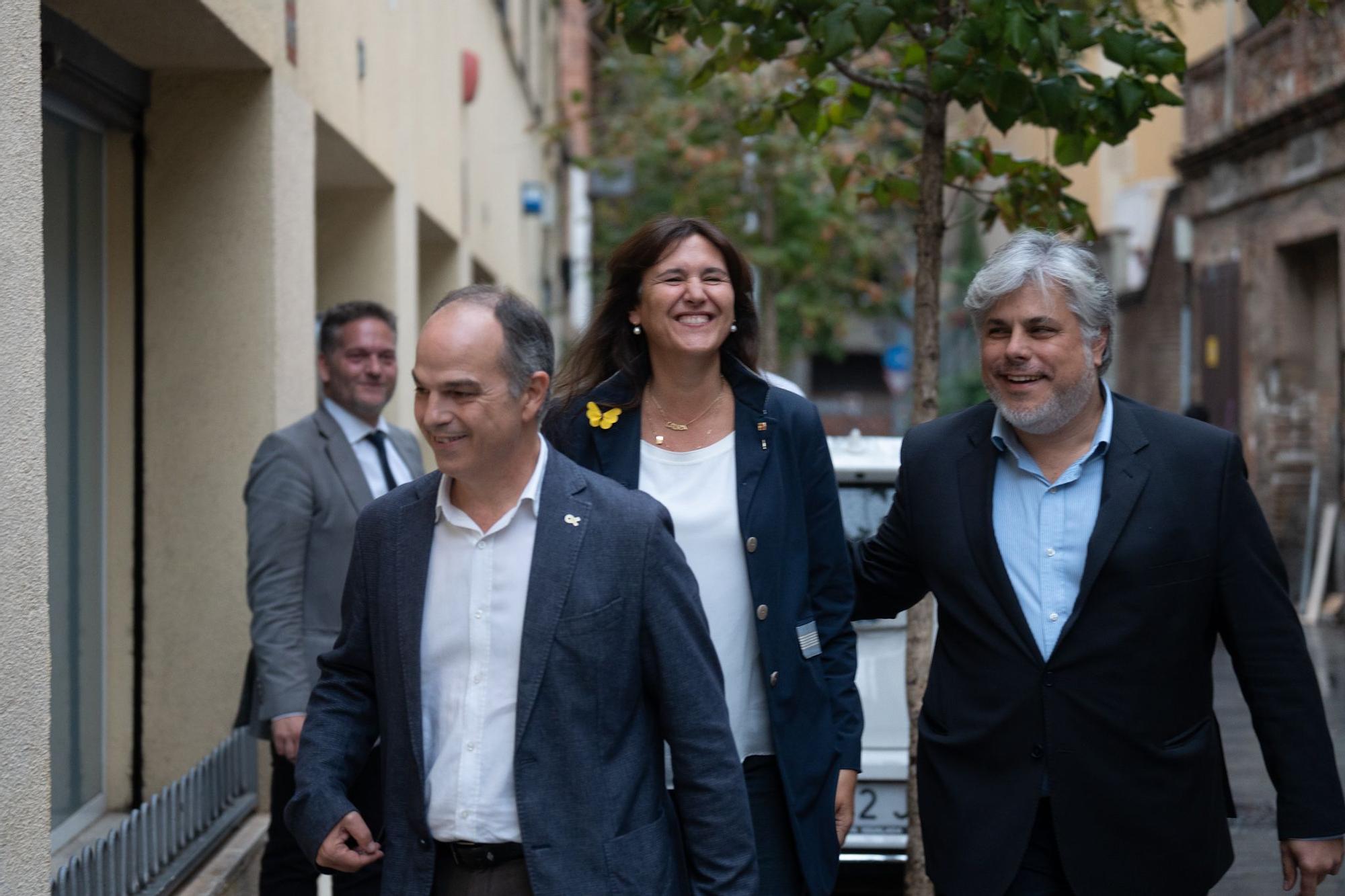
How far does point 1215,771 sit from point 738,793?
1204 mm

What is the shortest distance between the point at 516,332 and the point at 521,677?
0.61 metres

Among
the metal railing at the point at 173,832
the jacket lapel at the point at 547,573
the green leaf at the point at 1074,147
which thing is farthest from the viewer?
the green leaf at the point at 1074,147

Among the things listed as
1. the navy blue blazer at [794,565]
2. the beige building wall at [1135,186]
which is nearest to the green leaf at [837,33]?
the navy blue blazer at [794,565]

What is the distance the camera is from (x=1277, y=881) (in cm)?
649

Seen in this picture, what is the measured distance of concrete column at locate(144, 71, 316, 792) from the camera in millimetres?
6066

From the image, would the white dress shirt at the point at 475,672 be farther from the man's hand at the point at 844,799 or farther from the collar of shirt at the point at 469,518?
the man's hand at the point at 844,799

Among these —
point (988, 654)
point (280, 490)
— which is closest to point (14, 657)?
point (280, 490)

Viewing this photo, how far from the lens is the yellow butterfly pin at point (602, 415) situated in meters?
3.93

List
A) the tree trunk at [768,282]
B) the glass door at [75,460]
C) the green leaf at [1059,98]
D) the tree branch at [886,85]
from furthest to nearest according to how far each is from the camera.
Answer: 1. the tree trunk at [768,282]
2. the tree branch at [886,85]
3. the glass door at [75,460]
4. the green leaf at [1059,98]

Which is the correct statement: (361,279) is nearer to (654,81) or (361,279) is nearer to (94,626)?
(94,626)

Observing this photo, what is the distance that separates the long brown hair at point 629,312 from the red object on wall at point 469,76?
31.8 feet

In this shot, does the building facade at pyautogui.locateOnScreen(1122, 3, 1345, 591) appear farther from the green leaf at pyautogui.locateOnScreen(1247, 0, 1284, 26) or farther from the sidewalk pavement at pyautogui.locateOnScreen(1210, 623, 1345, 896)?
the green leaf at pyautogui.locateOnScreen(1247, 0, 1284, 26)

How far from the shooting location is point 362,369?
519cm

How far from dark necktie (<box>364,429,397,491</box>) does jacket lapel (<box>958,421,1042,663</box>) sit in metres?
2.14
